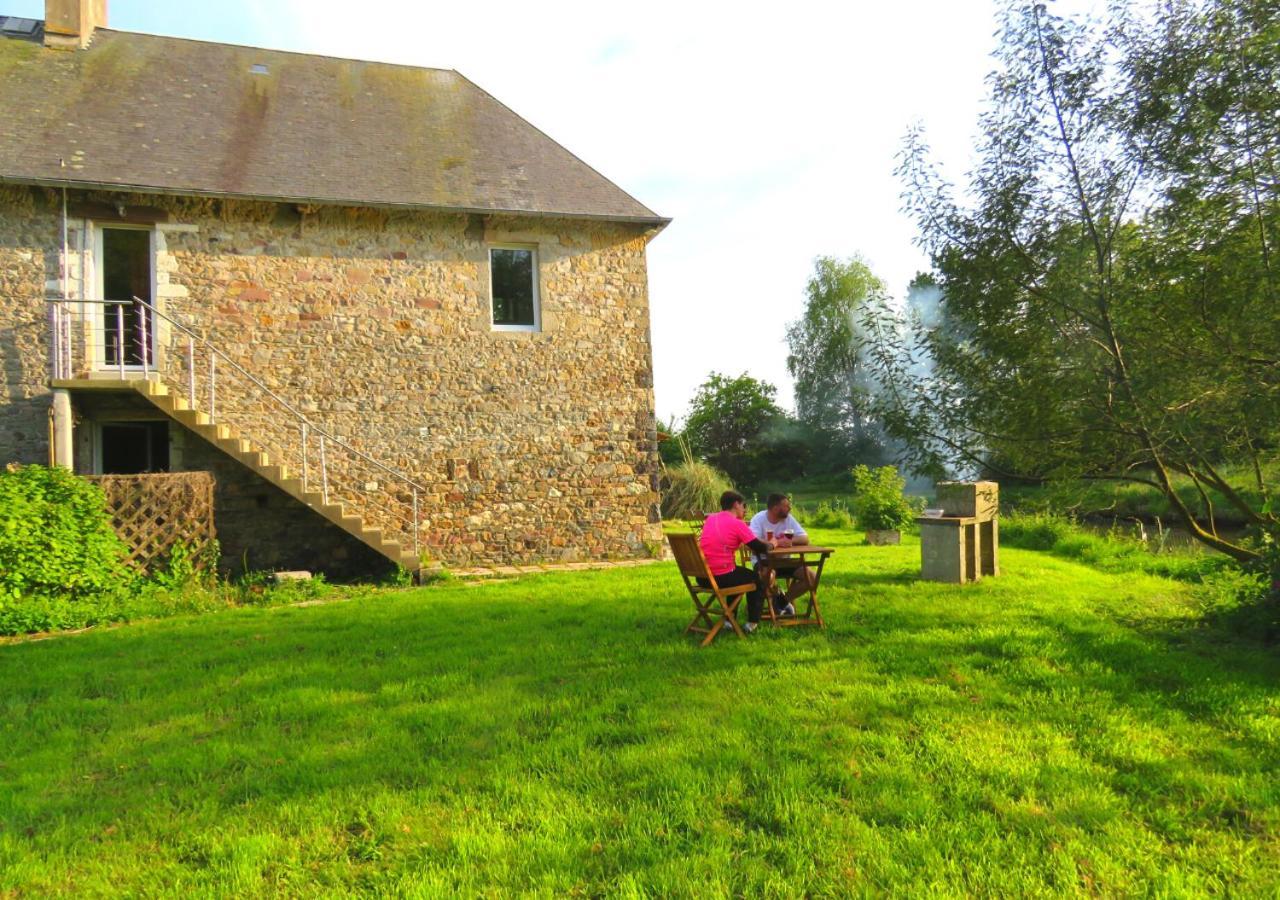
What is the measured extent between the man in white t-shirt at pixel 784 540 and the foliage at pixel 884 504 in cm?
752

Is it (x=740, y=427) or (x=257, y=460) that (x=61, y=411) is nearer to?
(x=257, y=460)

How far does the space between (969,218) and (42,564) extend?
957cm

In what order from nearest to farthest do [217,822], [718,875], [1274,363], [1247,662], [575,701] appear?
[718,875] < [217,822] < [575,701] < [1274,363] < [1247,662]

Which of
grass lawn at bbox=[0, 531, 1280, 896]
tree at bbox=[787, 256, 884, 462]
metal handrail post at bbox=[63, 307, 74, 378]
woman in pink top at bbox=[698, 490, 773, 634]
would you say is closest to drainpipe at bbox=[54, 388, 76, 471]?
metal handrail post at bbox=[63, 307, 74, 378]

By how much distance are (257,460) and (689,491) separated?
1174 cm

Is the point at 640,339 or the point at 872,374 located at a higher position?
the point at 640,339

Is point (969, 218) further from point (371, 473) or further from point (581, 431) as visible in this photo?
point (371, 473)

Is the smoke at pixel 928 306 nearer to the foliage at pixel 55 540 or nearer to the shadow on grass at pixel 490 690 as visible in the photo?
the shadow on grass at pixel 490 690

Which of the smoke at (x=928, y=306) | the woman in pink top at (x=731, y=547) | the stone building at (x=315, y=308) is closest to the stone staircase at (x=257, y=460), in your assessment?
the stone building at (x=315, y=308)

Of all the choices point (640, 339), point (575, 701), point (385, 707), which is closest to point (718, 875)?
point (575, 701)

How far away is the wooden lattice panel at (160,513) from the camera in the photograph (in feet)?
27.8

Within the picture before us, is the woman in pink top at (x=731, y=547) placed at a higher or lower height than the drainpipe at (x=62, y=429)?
lower

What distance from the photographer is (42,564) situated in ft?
24.8

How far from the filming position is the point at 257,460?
917 cm
